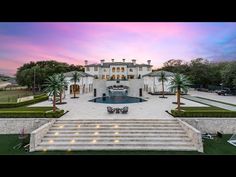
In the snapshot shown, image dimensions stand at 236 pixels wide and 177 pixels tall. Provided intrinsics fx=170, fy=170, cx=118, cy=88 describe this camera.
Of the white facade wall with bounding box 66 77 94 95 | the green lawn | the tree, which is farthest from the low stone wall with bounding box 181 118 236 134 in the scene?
the white facade wall with bounding box 66 77 94 95

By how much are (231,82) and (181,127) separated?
1938 cm

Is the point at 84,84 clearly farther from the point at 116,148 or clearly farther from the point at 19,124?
the point at 116,148

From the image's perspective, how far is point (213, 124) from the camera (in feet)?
34.0

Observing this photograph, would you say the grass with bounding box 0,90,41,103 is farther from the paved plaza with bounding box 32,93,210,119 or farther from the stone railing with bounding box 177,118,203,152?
the stone railing with bounding box 177,118,203,152

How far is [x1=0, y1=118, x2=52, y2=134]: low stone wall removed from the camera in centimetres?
1023

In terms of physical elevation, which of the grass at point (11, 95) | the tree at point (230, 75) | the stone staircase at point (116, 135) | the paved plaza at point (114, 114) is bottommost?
the stone staircase at point (116, 135)

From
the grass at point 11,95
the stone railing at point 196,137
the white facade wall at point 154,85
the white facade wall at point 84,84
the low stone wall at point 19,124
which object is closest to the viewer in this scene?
the stone railing at point 196,137

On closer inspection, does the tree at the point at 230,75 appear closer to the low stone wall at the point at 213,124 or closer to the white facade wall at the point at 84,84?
the low stone wall at the point at 213,124

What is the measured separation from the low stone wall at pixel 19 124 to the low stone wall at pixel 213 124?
8.85 m

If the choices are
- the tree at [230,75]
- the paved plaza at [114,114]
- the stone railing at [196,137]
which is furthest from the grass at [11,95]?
the tree at [230,75]

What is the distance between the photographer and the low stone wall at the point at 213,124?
33.8ft
